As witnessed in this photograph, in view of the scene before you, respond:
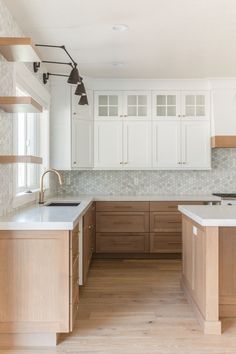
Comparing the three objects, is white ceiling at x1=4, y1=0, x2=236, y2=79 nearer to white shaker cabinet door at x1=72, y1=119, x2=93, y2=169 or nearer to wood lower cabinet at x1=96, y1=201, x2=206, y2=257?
white shaker cabinet door at x1=72, y1=119, x2=93, y2=169

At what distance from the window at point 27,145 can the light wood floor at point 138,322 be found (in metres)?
1.27

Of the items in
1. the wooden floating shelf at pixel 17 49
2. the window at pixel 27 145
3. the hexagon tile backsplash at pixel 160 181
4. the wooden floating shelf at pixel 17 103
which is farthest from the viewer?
the hexagon tile backsplash at pixel 160 181

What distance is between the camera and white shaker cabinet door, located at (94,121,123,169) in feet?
16.4

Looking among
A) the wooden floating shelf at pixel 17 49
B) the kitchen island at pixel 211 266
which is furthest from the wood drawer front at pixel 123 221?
the wooden floating shelf at pixel 17 49

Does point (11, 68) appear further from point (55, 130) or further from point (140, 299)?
point (140, 299)

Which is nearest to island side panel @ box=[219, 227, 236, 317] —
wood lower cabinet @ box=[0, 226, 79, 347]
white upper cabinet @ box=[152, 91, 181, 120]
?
wood lower cabinet @ box=[0, 226, 79, 347]

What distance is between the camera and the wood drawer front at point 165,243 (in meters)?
4.73

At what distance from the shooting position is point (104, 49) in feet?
12.2

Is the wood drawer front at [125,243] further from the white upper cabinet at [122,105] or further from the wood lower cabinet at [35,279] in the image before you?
the wood lower cabinet at [35,279]

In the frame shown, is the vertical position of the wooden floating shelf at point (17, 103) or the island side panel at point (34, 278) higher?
the wooden floating shelf at point (17, 103)

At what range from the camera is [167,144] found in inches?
196

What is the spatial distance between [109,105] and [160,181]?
137 centimetres

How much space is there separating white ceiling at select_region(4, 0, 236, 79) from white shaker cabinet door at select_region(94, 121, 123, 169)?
0.79 m

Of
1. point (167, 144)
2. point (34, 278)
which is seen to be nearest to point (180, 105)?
point (167, 144)
